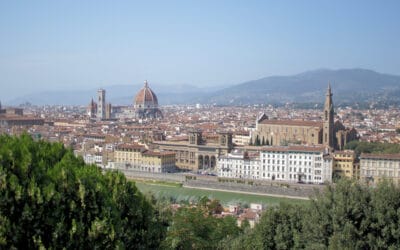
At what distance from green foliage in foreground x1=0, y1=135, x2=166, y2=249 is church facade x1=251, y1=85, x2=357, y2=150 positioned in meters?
Answer: 22.5

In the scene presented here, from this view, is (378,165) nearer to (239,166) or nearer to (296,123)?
(239,166)

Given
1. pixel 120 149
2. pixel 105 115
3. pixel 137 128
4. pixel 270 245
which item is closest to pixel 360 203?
pixel 270 245

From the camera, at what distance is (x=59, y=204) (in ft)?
11.2

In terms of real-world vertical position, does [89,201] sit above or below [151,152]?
above

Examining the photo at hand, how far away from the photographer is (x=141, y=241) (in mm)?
3867

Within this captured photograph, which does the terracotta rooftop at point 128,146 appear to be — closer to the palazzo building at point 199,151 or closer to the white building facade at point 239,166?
the palazzo building at point 199,151

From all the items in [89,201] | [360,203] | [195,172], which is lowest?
[195,172]

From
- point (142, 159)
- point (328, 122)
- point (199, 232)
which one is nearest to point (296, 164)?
point (328, 122)

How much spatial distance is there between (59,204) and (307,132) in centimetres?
2581

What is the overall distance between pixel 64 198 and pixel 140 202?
0.67 meters

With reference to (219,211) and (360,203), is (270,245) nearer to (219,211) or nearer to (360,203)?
(360,203)

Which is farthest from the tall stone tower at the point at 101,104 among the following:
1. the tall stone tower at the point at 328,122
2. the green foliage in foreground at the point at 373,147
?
the green foliage in foreground at the point at 373,147

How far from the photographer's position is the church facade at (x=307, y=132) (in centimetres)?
2628

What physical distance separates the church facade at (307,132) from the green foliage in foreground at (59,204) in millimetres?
22525
